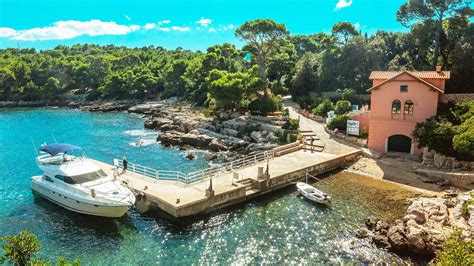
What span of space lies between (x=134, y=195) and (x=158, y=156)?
1733cm

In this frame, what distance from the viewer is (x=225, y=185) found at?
1109 inches

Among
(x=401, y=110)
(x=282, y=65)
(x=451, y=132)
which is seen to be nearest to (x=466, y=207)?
(x=451, y=132)

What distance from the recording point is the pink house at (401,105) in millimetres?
35078

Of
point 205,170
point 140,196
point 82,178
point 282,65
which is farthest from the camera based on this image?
point 282,65

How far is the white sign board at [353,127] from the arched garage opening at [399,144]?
160 inches

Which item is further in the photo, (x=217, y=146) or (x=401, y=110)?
(x=217, y=146)

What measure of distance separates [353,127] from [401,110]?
5931 millimetres

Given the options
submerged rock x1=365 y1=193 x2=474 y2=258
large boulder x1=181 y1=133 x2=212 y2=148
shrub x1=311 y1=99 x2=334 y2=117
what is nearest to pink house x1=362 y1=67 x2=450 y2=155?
shrub x1=311 y1=99 x2=334 y2=117

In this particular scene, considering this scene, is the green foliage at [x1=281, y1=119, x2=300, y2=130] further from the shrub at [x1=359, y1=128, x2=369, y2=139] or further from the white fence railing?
the white fence railing

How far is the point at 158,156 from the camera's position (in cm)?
4281

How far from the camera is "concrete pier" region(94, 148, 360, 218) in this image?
25.1 m

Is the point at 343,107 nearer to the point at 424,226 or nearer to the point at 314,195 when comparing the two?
the point at 314,195

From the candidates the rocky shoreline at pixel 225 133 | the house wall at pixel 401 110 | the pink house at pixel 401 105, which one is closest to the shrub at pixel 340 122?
the pink house at pixel 401 105

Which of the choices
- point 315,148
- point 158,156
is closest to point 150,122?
point 158,156
